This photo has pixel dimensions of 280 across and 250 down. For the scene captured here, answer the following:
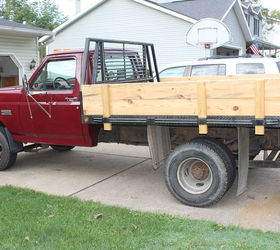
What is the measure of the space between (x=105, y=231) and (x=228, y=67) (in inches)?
217

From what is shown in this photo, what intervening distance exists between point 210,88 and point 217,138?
1.11 metres

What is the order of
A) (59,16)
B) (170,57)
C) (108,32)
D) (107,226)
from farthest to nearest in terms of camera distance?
(59,16)
(108,32)
(170,57)
(107,226)

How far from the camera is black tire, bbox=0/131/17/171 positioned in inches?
267

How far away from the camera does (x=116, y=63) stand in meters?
6.48

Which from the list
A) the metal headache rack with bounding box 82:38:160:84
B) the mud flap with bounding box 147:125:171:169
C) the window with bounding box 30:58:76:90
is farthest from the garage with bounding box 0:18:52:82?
the mud flap with bounding box 147:125:171:169

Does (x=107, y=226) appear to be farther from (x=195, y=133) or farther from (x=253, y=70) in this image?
(x=253, y=70)

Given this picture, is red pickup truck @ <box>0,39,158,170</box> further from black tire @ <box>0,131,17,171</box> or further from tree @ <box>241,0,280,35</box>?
tree @ <box>241,0,280,35</box>

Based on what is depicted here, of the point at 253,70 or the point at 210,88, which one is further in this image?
the point at 253,70

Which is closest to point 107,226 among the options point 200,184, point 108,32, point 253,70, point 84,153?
point 200,184

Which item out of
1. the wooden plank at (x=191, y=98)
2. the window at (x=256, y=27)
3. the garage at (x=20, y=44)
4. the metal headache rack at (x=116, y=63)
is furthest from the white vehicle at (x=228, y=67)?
the window at (x=256, y=27)

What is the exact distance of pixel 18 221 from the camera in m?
4.49

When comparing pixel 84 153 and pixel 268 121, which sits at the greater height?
pixel 268 121

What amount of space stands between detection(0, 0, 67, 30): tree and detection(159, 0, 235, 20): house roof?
20574 millimetres

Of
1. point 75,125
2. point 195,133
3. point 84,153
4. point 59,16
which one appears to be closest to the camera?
point 195,133
